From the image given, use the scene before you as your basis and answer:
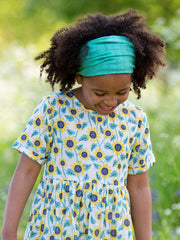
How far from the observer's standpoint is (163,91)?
10.2 meters

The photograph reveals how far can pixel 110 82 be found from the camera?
1717mm

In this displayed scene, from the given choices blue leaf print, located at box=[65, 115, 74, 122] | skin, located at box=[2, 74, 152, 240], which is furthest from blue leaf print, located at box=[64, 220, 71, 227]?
blue leaf print, located at box=[65, 115, 74, 122]

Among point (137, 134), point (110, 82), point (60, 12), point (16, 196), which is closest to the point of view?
point (110, 82)

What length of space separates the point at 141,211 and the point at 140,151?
0.93 feet

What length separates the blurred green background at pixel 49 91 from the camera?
3375 millimetres

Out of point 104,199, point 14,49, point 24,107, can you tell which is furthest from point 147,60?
point 14,49

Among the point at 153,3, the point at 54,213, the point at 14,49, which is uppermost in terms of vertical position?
the point at 153,3

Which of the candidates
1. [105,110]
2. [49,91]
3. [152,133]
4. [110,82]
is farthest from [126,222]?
[49,91]

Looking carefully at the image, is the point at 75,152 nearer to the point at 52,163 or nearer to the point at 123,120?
the point at 52,163

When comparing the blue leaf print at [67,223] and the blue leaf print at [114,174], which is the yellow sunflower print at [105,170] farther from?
the blue leaf print at [67,223]

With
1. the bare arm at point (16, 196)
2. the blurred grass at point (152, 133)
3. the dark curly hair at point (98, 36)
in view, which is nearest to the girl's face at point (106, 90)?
the dark curly hair at point (98, 36)

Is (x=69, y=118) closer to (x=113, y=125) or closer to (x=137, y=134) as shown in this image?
(x=113, y=125)

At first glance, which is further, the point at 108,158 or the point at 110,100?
the point at 108,158

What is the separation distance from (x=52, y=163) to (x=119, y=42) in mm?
574
